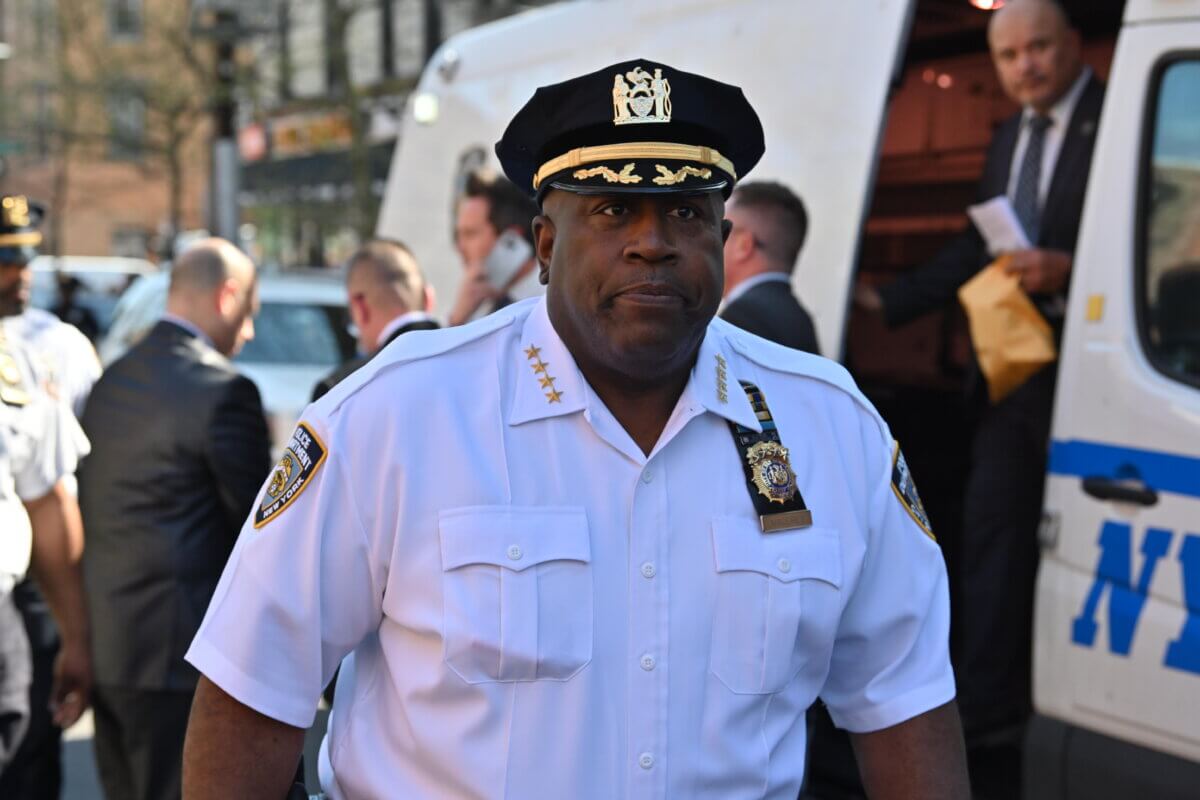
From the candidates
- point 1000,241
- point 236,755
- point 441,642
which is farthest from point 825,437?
point 1000,241

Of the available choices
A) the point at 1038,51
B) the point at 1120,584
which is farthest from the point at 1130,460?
the point at 1038,51

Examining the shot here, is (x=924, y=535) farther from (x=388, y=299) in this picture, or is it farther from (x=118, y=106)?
(x=118, y=106)

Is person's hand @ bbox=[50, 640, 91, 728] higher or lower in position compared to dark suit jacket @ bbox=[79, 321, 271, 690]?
lower

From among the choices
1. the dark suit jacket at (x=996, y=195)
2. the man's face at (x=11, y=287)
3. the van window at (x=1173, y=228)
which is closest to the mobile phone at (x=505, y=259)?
the dark suit jacket at (x=996, y=195)

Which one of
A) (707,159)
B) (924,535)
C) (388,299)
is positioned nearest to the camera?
(707,159)

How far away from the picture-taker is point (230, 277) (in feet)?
13.5

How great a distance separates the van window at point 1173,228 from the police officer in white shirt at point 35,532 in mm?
2783

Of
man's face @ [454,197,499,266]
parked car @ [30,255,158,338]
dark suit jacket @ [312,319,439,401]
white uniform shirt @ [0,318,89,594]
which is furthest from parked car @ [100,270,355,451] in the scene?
parked car @ [30,255,158,338]

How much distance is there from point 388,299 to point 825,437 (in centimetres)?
262

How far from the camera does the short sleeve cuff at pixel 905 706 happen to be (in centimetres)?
201

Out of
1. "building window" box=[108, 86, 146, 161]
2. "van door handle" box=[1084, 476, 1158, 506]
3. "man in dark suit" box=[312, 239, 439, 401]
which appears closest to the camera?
"van door handle" box=[1084, 476, 1158, 506]

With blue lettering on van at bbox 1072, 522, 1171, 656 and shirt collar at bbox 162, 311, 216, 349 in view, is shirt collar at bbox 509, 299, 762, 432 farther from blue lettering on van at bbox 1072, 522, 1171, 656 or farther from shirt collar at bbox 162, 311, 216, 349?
shirt collar at bbox 162, 311, 216, 349

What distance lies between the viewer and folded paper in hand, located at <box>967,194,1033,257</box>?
3.93 meters

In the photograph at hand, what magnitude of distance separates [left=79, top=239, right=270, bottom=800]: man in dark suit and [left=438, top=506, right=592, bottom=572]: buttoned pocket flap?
2.07 metres
